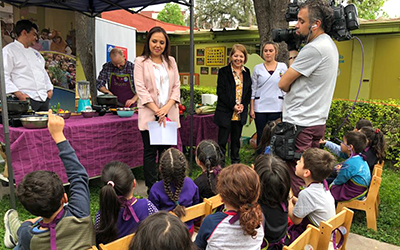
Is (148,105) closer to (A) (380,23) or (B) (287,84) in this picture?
(B) (287,84)

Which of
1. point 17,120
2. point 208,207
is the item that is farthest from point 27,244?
point 17,120

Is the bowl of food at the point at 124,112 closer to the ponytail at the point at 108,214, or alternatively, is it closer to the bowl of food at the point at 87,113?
the bowl of food at the point at 87,113

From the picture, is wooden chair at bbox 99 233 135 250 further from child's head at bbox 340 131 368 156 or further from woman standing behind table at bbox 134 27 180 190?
child's head at bbox 340 131 368 156

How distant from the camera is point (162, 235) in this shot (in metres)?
1.01

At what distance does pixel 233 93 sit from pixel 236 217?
242 cm

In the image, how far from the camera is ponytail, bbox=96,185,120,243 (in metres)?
1.51

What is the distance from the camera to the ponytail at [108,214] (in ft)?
4.95

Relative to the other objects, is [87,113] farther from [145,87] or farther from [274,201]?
[274,201]

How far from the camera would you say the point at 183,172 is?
195cm

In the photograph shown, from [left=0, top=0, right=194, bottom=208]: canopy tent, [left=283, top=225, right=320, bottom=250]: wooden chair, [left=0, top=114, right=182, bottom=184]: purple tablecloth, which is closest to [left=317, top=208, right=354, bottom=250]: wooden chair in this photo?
[left=283, top=225, right=320, bottom=250]: wooden chair

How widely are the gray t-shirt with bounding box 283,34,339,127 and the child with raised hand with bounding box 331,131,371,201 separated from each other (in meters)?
0.68

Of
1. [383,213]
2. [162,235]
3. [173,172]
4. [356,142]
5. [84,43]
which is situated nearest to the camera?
[162,235]

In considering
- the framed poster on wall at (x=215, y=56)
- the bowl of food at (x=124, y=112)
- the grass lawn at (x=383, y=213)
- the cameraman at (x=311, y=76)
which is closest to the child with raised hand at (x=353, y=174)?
the grass lawn at (x=383, y=213)

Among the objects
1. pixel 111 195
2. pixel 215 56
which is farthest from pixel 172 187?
pixel 215 56
